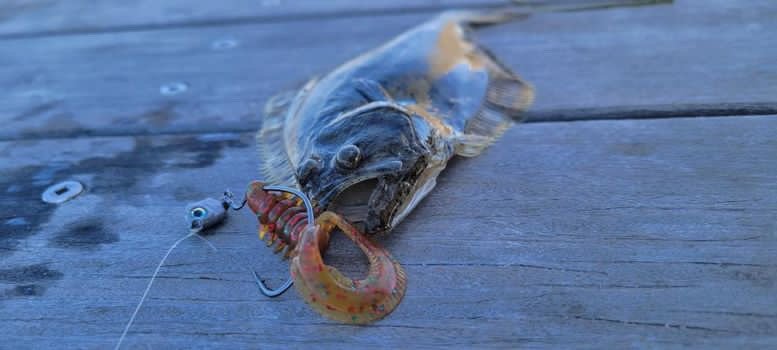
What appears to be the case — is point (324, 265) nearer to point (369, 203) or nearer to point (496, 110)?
point (369, 203)

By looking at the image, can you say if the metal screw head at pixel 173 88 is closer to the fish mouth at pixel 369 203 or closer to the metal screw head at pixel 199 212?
the metal screw head at pixel 199 212

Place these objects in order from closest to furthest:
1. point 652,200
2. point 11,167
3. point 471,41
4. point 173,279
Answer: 1. point 173,279
2. point 652,200
3. point 11,167
4. point 471,41

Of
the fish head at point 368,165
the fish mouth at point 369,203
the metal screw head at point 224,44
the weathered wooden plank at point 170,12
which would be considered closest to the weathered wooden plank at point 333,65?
the metal screw head at point 224,44

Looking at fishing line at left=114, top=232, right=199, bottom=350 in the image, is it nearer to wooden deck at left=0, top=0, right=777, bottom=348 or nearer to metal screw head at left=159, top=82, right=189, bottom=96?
wooden deck at left=0, top=0, right=777, bottom=348

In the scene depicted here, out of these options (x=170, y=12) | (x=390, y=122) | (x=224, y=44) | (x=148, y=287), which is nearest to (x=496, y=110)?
(x=390, y=122)

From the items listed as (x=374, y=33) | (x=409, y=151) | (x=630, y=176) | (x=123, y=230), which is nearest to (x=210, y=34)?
(x=374, y=33)

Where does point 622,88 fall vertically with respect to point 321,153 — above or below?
below

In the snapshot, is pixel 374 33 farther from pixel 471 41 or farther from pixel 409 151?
pixel 409 151
